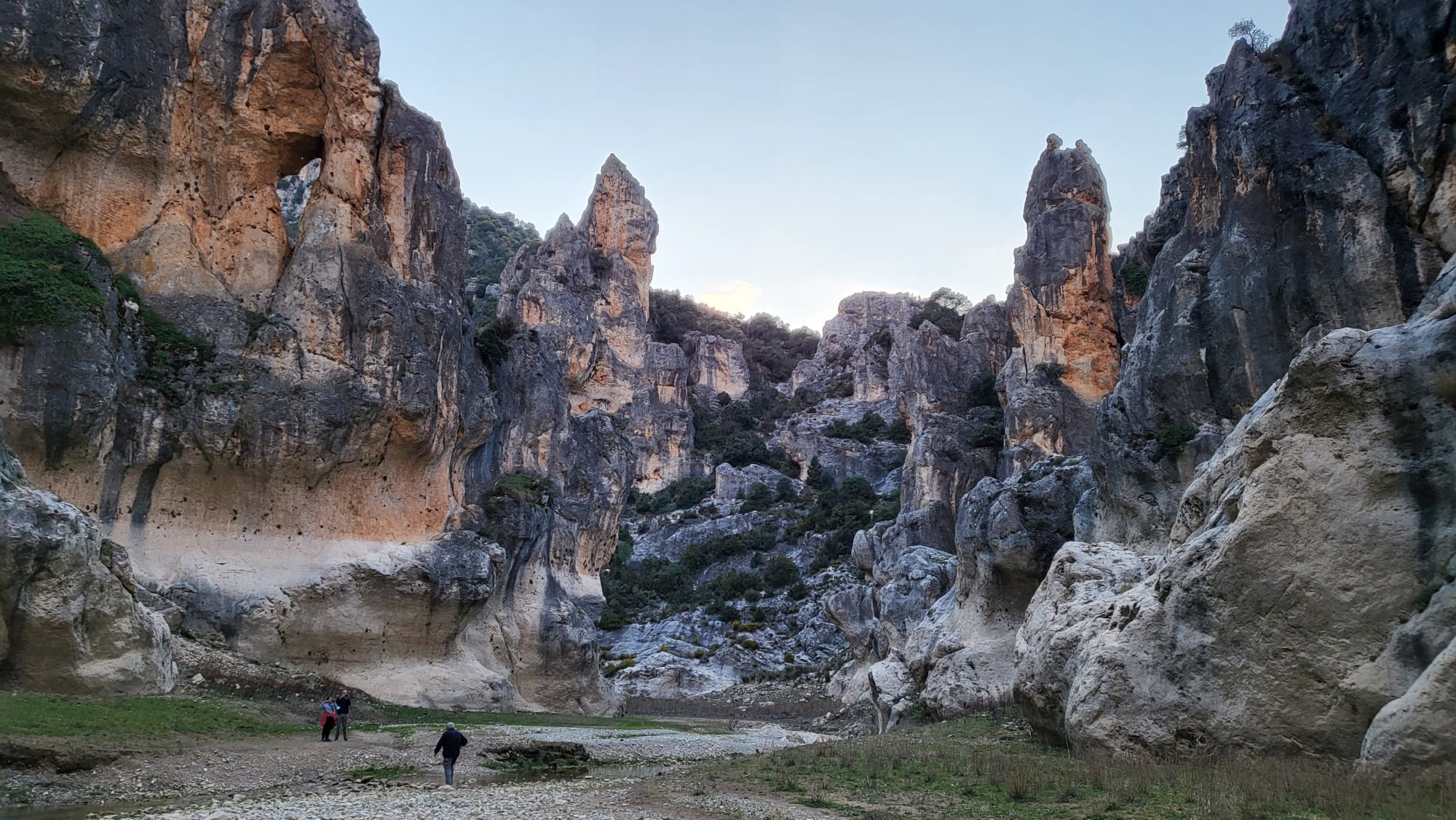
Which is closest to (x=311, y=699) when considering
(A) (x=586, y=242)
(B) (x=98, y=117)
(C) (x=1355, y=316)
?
(B) (x=98, y=117)

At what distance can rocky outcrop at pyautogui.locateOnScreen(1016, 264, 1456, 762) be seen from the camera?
11078mm

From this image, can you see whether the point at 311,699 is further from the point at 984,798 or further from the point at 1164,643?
the point at 1164,643

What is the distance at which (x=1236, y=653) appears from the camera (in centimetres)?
1272

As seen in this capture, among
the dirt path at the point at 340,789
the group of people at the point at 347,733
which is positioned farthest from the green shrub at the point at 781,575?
the dirt path at the point at 340,789

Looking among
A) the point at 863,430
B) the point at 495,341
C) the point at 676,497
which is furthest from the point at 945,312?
the point at 495,341

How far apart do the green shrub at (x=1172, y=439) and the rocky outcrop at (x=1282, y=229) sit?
0.05 m

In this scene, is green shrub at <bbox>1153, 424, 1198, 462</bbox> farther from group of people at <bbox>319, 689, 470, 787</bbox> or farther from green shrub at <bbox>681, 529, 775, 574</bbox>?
green shrub at <bbox>681, 529, 775, 574</bbox>

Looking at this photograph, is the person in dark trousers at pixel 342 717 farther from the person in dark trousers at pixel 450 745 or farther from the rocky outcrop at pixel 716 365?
the rocky outcrop at pixel 716 365

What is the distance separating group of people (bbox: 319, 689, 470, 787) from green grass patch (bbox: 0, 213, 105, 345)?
40.0ft

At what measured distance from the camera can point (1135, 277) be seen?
168 feet

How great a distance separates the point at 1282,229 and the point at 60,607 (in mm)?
31441

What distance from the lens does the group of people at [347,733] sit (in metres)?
15.4

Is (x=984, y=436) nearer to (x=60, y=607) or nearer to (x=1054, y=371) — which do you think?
(x=1054, y=371)

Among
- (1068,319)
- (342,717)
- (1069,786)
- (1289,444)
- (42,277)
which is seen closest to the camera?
(1069,786)
